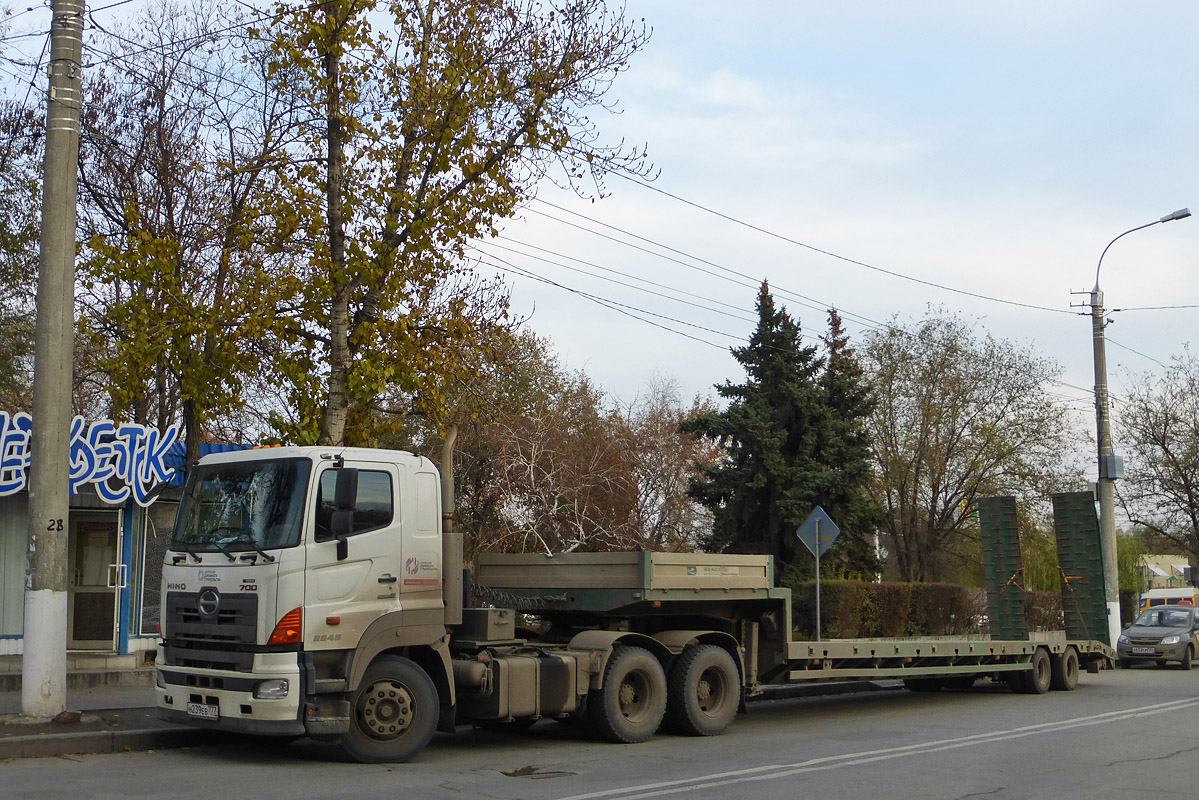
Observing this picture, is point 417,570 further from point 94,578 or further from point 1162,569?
point 1162,569

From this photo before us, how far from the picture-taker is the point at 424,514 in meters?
10.7

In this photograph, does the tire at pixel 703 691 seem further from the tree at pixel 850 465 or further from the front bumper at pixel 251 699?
the tree at pixel 850 465

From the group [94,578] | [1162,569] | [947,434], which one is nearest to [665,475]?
[947,434]

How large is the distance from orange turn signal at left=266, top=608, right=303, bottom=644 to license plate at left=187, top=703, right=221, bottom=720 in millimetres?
783

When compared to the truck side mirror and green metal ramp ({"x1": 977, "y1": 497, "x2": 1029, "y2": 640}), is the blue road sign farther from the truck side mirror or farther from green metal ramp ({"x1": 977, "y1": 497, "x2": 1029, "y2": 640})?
the truck side mirror

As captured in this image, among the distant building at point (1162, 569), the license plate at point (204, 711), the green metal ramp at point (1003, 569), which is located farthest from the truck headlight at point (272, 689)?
the distant building at point (1162, 569)

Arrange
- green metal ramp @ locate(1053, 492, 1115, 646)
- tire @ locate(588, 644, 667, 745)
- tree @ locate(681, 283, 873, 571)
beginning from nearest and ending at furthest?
tire @ locate(588, 644, 667, 745) → green metal ramp @ locate(1053, 492, 1115, 646) → tree @ locate(681, 283, 873, 571)

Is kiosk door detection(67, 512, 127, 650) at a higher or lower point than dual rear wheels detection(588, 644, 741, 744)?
higher

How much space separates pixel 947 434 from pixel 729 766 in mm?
26852

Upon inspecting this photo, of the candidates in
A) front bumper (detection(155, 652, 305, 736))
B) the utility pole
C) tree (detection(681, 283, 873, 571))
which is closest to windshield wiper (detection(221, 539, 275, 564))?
front bumper (detection(155, 652, 305, 736))

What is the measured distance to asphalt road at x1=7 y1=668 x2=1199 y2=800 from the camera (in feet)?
28.4

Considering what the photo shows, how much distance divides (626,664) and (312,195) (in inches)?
256

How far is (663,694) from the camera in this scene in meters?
12.2

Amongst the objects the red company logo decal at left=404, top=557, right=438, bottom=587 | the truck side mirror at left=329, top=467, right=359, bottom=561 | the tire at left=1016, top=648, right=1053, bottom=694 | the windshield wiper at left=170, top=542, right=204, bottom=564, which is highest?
the truck side mirror at left=329, top=467, right=359, bottom=561
